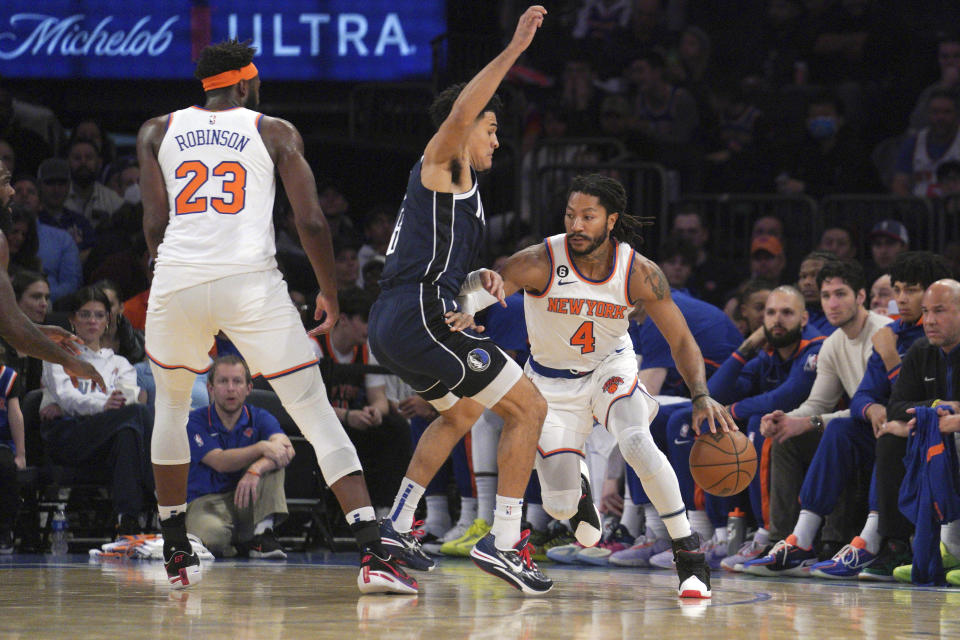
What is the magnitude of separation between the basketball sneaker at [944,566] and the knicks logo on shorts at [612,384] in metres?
1.80

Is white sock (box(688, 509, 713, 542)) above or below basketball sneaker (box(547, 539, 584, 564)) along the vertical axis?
above

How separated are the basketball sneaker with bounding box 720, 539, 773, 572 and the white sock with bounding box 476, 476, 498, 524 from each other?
162 centimetres

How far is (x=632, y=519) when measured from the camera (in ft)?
A: 25.7

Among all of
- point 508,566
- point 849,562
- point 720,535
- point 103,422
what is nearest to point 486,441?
point 720,535

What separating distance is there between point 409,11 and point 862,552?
344 inches

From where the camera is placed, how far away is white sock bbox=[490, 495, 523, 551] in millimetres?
5242

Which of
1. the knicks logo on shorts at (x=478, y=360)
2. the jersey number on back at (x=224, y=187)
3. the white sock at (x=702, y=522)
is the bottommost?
the white sock at (x=702, y=522)

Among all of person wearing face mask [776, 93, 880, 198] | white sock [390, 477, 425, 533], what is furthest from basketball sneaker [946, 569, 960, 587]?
person wearing face mask [776, 93, 880, 198]

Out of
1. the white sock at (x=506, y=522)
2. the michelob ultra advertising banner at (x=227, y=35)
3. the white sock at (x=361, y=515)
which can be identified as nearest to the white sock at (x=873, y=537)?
the white sock at (x=506, y=522)

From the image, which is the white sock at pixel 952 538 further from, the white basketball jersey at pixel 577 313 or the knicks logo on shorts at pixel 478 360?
the knicks logo on shorts at pixel 478 360

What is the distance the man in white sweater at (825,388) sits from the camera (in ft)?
23.4

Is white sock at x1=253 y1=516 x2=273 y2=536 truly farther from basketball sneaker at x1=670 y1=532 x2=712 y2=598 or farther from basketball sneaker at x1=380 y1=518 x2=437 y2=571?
basketball sneaker at x1=670 y1=532 x2=712 y2=598

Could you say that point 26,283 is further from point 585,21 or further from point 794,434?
point 585,21

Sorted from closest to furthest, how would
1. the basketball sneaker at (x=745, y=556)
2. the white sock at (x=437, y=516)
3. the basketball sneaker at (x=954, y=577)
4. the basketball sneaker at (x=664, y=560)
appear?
1. the basketball sneaker at (x=954, y=577)
2. the basketball sneaker at (x=745, y=556)
3. the basketball sneaker at (x=664, y=560)
4. the white sock at (x=437, y=516)
